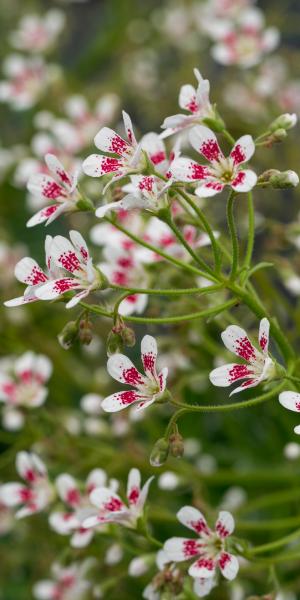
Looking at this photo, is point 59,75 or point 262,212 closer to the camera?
point 59,75

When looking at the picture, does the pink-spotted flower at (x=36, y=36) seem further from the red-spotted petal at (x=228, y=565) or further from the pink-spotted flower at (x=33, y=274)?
the red-spotted petal at (x=228, y=565)

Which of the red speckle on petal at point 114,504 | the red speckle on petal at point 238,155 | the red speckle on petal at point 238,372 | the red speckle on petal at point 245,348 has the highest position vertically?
the red speckle on petal at point 238,155

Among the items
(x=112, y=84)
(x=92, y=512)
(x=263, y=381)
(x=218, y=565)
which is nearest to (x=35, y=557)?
(x=92, y=512)

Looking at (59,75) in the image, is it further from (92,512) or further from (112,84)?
(92,512)

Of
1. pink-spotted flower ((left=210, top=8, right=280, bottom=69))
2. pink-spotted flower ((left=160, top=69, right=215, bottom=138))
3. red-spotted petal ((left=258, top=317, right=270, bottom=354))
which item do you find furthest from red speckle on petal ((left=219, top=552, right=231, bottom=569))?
pink-spotted flower ((left=210, top=8, right=280, bottom=69))

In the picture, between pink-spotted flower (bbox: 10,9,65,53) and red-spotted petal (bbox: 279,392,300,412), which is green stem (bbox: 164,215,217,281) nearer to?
red-spotted petal (bbox: 279,392,300,412)

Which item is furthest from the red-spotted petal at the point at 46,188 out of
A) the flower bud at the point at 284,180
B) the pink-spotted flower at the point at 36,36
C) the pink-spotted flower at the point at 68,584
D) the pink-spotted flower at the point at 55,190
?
the pink-spotted flower at the point at 36,36
